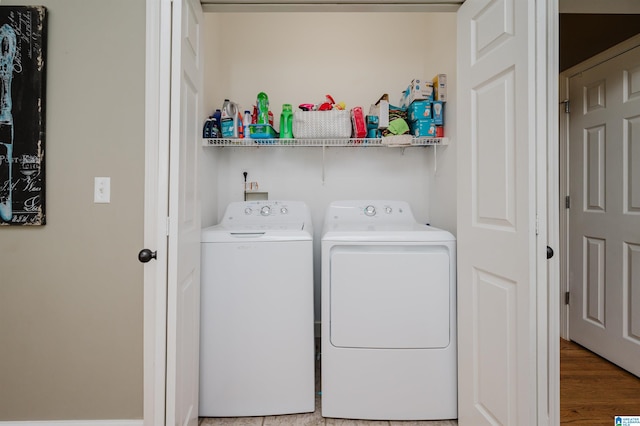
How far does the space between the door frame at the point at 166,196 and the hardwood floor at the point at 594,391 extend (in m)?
0.71

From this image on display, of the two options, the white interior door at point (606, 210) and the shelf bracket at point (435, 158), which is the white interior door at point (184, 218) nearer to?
the shelf bracket at point (435, 158)

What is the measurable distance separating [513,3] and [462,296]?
1183 mm

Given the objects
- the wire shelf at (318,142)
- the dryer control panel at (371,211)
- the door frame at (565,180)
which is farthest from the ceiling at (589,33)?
the dryer control panel at (371,211)

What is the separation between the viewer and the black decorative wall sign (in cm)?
131

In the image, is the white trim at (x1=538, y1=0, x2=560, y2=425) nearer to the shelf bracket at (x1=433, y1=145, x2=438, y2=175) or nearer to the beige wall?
the shelf bracket at (x1=433, y1=145, x2=438, y2=175)

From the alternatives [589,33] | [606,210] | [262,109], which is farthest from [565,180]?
[262,109]

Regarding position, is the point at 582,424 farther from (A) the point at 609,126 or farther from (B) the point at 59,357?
(B) the point at 59,357

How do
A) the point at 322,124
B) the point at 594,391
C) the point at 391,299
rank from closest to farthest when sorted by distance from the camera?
1. the point at 391,299
2. the point at 594,391
3. the point at 322,124

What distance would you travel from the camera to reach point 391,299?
153cm

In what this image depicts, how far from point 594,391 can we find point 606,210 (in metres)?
1.12

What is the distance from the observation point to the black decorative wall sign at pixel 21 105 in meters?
1.31

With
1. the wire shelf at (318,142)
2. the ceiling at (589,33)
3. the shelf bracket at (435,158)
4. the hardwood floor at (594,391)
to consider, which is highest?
the ceiling at (589,33)

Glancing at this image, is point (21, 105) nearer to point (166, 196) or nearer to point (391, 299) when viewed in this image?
point (166, 196)

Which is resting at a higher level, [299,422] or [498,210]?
[498,210]
